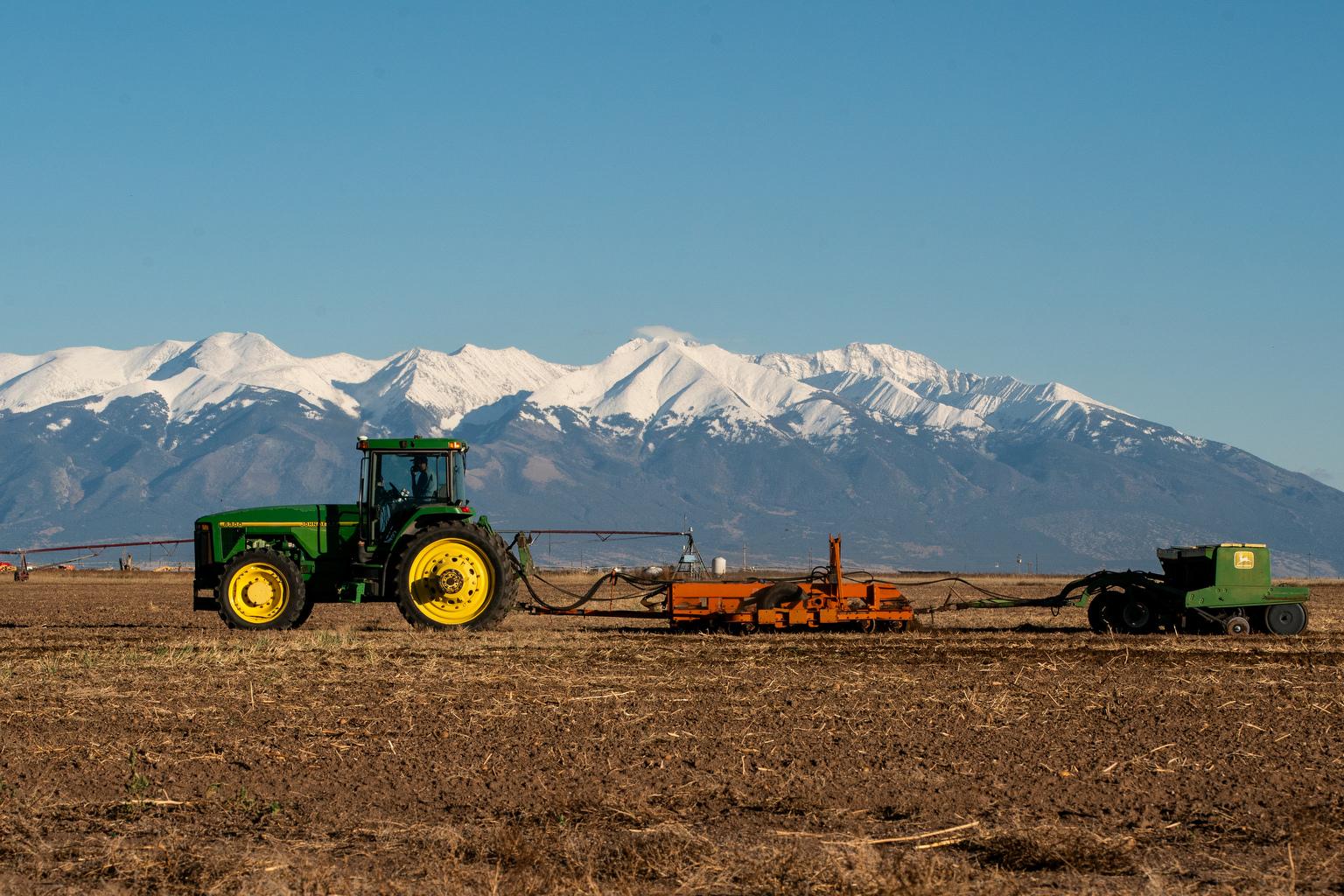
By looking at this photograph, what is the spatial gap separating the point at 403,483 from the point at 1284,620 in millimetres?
12678

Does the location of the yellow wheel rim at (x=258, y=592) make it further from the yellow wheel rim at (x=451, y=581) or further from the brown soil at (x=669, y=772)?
the brown soil at (x=669, y=772)

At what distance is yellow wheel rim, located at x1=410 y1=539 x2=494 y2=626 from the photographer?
70.8 feet

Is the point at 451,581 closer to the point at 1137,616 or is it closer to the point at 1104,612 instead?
the point at 1104,612

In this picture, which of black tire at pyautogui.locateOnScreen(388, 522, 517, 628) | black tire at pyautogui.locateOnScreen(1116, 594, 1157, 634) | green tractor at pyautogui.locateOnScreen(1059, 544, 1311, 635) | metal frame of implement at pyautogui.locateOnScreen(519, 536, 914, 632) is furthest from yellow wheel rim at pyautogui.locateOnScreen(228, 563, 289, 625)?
black tire at pyautogui.locateOnScreen(1116, 594, 1157, 634)

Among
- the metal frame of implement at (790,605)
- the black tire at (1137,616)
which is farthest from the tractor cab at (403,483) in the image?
the black tire at (1137,616)

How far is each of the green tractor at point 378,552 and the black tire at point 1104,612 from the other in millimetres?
8450

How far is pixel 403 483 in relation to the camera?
2245 cm

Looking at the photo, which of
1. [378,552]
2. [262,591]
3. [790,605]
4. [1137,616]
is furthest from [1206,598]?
[262,591]

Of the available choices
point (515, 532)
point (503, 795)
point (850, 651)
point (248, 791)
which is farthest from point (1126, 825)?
point (515, 532)

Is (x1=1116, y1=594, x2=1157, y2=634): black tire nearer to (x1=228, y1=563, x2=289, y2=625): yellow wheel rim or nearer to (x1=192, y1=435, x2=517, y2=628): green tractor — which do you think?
(x1=192, y1=435, x2=517, y2=628): green tractor

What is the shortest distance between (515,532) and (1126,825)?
52.4 ft

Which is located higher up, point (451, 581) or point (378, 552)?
point (378, 552)

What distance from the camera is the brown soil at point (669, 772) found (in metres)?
8.56

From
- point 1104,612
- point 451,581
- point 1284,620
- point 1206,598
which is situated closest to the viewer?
point 451,581
